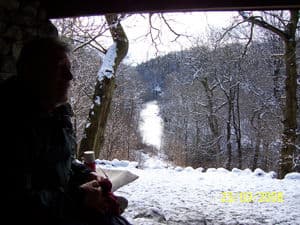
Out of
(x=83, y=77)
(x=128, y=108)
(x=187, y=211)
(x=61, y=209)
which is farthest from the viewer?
(x=128, y=108)

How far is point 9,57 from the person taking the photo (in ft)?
8.03

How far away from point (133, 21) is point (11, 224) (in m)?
6.40

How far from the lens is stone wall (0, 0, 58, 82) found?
2.40 m

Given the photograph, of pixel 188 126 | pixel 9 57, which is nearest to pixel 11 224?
pixel 9 57

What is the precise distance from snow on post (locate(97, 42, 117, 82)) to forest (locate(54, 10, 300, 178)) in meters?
3.48

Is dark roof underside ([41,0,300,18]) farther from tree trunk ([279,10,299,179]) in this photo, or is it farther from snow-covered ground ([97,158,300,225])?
tree trunk ([279,10,299,179])

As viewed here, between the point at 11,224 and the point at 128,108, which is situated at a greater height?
the point at 128,108

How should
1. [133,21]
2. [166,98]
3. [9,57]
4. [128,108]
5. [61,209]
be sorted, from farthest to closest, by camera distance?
[166,98], [128,108], [133,21], [9,57], [61,209]

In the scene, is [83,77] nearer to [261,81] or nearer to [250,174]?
[261,81]
